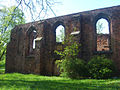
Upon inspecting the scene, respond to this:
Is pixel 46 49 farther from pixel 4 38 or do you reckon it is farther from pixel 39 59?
pixel 4 38

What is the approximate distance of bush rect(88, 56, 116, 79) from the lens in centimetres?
986

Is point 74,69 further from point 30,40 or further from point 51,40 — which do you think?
point 30,40

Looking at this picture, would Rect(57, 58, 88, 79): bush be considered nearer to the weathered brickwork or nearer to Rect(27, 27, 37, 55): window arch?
the weathered brickwork

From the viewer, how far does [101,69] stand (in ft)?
33.0

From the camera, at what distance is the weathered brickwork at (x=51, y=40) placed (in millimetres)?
12023

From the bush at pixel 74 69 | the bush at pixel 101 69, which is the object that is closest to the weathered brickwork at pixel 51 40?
the bush at pixel 101 69

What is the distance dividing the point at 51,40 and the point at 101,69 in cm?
656

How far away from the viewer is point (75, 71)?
10398mm

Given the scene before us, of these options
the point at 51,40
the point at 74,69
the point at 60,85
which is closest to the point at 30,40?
the point at 51,40

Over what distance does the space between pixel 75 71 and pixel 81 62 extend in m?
0.94

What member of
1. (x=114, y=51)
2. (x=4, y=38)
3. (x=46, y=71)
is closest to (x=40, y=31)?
Answer: (x=46, y=71)

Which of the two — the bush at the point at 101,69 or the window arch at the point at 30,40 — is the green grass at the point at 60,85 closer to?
the bush at the point at 101,69

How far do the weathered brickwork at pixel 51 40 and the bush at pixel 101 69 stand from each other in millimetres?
1631

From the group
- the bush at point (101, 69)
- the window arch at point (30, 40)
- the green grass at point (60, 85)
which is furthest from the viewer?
the window arch at point (30, 40)
